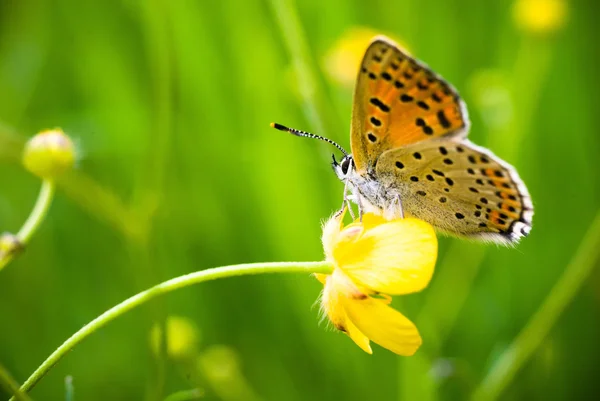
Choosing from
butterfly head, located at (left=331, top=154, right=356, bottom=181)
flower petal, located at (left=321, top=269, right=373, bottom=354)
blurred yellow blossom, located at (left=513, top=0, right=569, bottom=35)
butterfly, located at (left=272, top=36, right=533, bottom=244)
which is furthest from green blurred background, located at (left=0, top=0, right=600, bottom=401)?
flower petal, located at (left=321, top=269, right=373, bottom=354)

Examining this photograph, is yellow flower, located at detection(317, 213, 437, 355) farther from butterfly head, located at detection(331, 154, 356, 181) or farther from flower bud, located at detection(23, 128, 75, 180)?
flower bud, located at detection(23, 128, 75, 180)

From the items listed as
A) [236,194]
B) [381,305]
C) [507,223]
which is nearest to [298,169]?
[236,194]

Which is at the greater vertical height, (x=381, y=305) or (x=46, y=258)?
(x=381, y=305)

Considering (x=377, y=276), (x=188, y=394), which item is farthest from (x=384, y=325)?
(x=188, y=394)

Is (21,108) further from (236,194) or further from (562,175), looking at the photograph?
(562,175)

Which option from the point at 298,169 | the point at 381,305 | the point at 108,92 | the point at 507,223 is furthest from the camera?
the point at 108,92

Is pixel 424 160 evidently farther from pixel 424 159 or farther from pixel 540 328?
pixel 540 328
